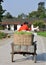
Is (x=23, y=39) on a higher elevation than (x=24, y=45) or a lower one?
higher

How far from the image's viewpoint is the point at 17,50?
11695 mm

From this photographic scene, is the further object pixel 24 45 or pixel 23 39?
pixel 23 39

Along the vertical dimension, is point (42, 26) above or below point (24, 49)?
below

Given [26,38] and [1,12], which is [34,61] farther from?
[1,12]

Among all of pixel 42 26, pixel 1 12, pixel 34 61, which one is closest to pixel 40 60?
pixel 34 61

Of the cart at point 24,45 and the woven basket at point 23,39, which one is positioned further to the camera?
the woven basket at point 23,39

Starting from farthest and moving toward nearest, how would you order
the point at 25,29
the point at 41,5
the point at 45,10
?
1. the point at 41,5
2. the point at 45,10
3. the point at 25,29

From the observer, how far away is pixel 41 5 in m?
144

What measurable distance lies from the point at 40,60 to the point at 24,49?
45.5 inches

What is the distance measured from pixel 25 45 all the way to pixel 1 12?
156 feet

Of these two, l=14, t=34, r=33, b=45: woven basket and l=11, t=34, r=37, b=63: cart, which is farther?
l=14, t=34, r=33, b=45: woven basket

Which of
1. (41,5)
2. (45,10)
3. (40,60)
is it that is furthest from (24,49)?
(41,5)

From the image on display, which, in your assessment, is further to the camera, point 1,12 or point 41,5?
point 41,5

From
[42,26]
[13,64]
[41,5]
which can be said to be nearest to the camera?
[13,64]
